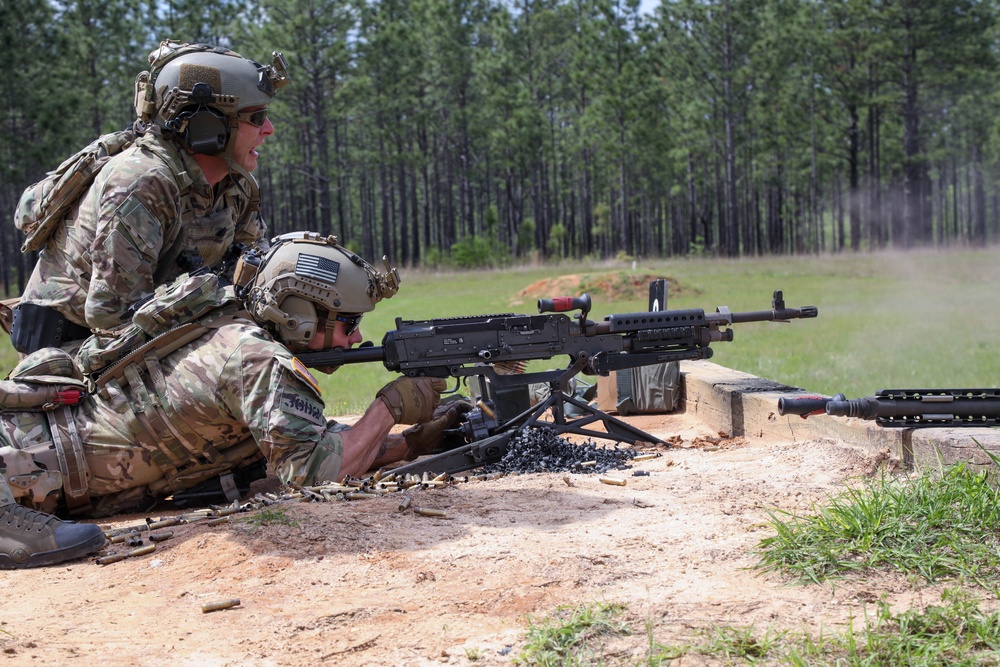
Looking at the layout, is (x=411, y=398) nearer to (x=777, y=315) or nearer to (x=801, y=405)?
(x=801, y=405)

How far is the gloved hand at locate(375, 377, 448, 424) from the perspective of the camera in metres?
4.80

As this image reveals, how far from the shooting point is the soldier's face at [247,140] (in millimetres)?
5090

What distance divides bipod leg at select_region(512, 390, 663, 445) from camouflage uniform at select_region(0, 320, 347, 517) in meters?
1.44

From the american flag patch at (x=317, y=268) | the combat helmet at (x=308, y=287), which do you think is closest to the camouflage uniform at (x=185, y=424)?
the combat helmet at (x=308, y=287)

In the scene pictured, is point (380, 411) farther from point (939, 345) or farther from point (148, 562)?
point (939, 345)

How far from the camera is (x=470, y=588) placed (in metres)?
2.96

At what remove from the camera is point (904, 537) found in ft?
9.78

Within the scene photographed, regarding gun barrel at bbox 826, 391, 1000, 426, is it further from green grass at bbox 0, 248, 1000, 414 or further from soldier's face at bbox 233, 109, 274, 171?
soldier's face at bbox 233, 109, 274, 171

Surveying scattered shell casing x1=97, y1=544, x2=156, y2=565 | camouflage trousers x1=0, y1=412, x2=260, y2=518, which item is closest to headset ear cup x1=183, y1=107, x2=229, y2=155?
camouflage trousers x1=0, y1=412, x2=260, y2=518

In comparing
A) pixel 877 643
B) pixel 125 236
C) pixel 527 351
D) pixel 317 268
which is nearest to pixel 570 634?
pixel 877 643

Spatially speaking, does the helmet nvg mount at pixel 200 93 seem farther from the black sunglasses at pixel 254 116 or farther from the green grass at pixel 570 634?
the green grass at pixel 570 634

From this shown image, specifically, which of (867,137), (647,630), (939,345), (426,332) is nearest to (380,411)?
(426,332)

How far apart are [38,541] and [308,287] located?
1.61 metres

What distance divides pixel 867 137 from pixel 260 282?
53.0m
